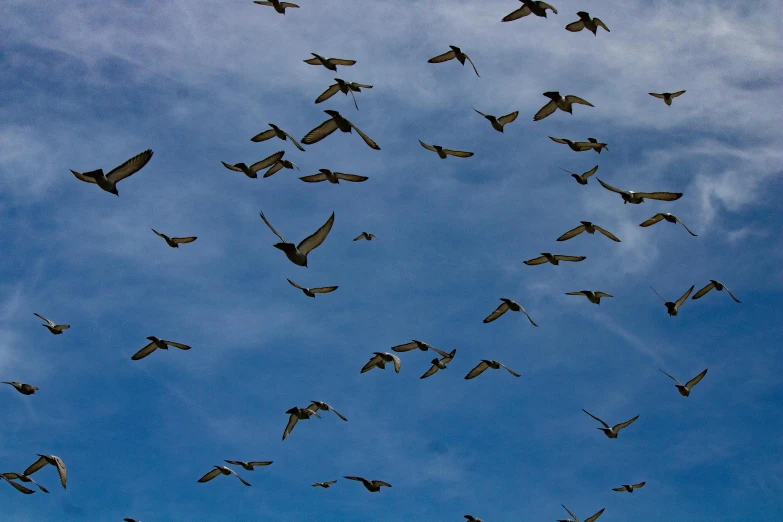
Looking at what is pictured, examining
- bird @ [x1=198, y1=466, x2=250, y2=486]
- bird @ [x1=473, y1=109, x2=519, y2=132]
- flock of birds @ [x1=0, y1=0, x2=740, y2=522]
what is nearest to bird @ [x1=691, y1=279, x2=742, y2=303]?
flock of birds @ [x1=0, y1=0, x2=740, y2=522]

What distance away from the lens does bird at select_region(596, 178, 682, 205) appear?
34.5 m

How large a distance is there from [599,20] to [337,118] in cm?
1292

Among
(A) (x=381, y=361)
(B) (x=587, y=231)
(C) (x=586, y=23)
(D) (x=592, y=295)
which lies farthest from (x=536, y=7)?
(A) (x=381, y=361)

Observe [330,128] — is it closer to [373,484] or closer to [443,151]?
[443,151]

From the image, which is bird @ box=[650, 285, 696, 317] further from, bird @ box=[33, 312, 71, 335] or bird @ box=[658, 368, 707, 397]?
bird @ box=[33, 312, 71, 335]

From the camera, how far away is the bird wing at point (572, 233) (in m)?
39.5

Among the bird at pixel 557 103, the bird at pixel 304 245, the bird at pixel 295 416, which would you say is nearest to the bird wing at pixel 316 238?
the bird at pixel 304 245

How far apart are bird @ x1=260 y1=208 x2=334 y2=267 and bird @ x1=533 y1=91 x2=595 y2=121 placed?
17.5m

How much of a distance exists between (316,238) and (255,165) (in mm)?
14534

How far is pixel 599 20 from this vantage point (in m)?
34.3

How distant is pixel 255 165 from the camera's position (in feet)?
124

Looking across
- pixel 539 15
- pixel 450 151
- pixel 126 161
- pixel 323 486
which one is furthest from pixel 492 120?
pixel 323 486

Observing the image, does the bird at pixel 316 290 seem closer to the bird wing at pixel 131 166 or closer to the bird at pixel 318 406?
the bird at pixel 318 406

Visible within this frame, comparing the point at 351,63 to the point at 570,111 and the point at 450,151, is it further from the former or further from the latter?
the point at 570,111
